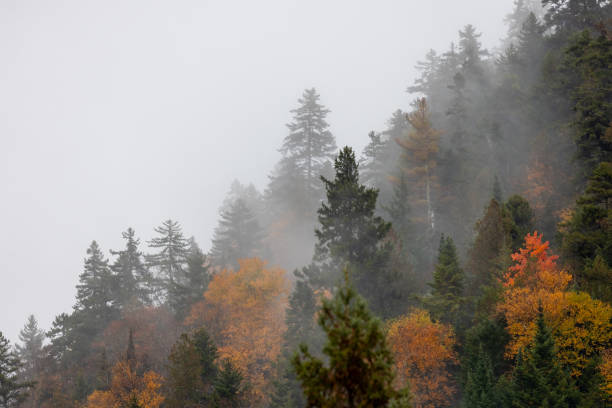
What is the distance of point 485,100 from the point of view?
55188 millimetres

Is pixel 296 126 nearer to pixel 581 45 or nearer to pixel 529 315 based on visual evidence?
pixel 581 45

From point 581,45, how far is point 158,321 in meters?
52.8

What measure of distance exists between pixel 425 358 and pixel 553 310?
30.1 feet

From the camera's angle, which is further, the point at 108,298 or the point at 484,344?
the point at 108,298

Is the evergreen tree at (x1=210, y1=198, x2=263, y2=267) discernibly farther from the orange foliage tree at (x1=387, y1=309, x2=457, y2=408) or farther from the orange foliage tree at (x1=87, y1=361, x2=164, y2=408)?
the orange foliage tree at (x1=387, y1=309, x2=457, y2=408)

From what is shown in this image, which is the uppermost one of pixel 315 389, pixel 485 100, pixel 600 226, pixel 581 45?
pixel 485 100

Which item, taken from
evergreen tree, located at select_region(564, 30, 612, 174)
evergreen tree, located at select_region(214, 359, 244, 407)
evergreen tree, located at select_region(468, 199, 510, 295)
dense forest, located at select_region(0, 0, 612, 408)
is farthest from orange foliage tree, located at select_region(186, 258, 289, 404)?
evergreen tree, located at select_region(564, 30, 612, 174)

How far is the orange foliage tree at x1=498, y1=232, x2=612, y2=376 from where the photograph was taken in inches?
847

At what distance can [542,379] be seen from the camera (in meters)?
19.6

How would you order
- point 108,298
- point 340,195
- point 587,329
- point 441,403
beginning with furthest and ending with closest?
point 108,298, point 340,195, point 441,403, point 587,329

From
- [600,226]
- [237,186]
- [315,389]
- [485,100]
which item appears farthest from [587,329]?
[237,186]

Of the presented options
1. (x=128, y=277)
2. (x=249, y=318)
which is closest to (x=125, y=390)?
(x=249, y=318)

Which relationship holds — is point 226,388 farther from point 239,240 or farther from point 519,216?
point 239,240

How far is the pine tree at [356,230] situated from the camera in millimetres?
31312
